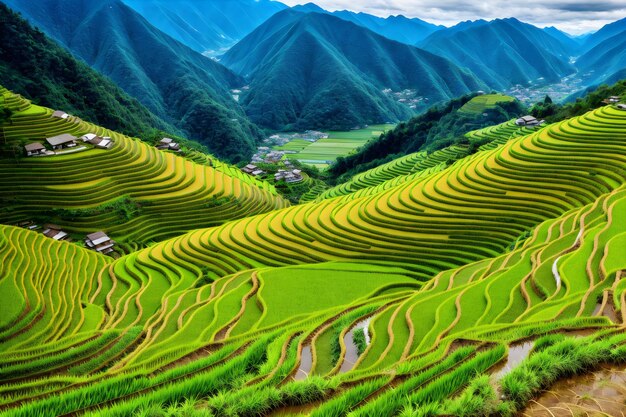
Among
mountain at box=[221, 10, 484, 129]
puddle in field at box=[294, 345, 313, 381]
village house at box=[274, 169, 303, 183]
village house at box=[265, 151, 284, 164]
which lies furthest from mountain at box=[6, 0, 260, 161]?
→ puddle in field at box=[294, 345, 313, 381]

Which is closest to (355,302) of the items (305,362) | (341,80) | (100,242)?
(305,362)

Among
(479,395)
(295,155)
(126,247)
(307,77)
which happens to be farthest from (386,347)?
(307,77)

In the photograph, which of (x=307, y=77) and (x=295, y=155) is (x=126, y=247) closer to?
(x=295, y=155)

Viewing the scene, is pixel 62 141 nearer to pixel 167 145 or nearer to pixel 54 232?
pixel 54 232

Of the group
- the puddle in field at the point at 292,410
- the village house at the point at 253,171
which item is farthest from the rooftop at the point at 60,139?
the puddle in field at the point at 292,410

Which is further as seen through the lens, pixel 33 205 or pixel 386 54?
pixel 386 54

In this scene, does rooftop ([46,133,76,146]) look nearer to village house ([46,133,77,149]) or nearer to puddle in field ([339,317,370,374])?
village house ([46,133,77,149])
